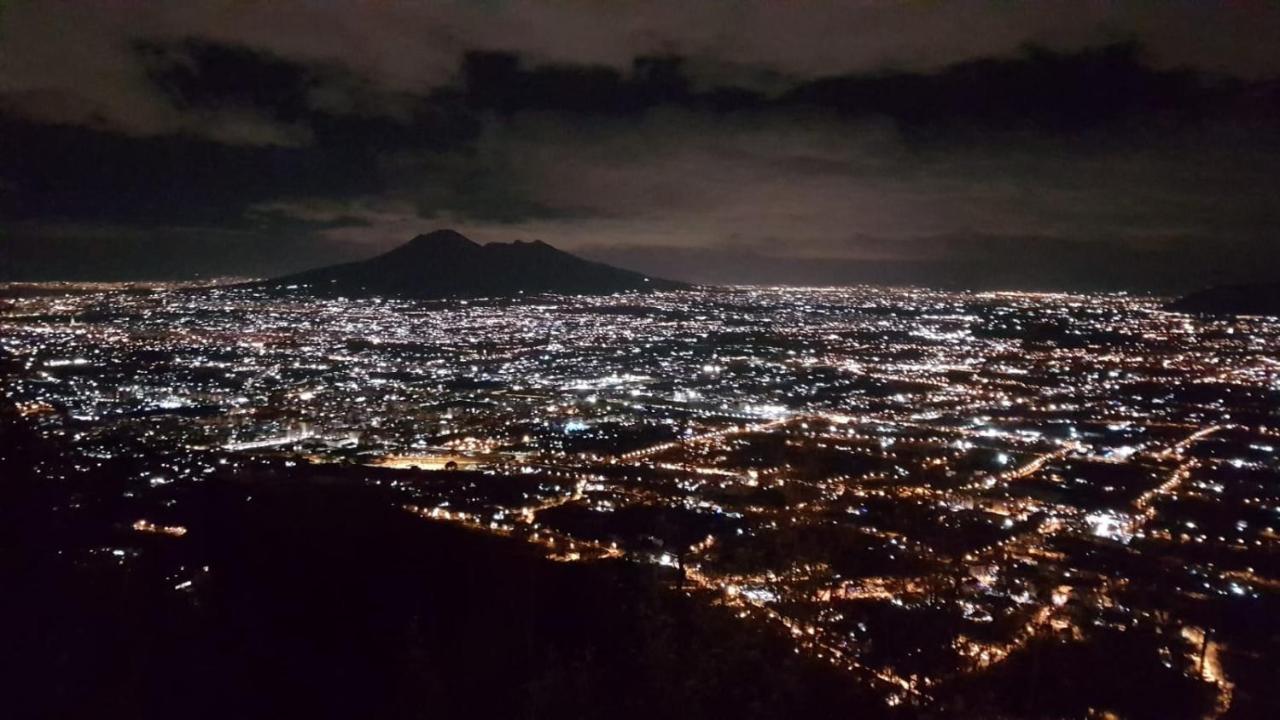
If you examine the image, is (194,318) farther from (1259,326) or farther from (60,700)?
(1259,326)

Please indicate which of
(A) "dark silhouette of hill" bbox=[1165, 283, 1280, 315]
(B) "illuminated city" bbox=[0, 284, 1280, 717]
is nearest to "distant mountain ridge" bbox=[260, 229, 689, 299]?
(B) "illuminated city" bbox=[0, 284, 1280, 717]

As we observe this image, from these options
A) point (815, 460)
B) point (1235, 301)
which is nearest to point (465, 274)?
point (815, 460)

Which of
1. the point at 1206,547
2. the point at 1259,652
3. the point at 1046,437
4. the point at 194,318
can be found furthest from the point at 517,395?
the point at 194,318

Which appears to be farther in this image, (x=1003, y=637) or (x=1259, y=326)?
(x=1259, y=326)

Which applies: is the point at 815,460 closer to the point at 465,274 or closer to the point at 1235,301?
the point at 1235,301

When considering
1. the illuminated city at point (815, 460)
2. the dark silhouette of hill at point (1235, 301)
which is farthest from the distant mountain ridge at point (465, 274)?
the dark silhouette of hill at point (1235, 301)

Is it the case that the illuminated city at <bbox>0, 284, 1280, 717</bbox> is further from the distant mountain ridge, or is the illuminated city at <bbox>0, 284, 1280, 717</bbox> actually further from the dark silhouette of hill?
the distant mountain ridge

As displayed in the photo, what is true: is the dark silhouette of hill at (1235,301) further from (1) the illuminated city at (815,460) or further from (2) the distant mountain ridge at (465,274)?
(2) the distant mountain ridge at (465,274)
